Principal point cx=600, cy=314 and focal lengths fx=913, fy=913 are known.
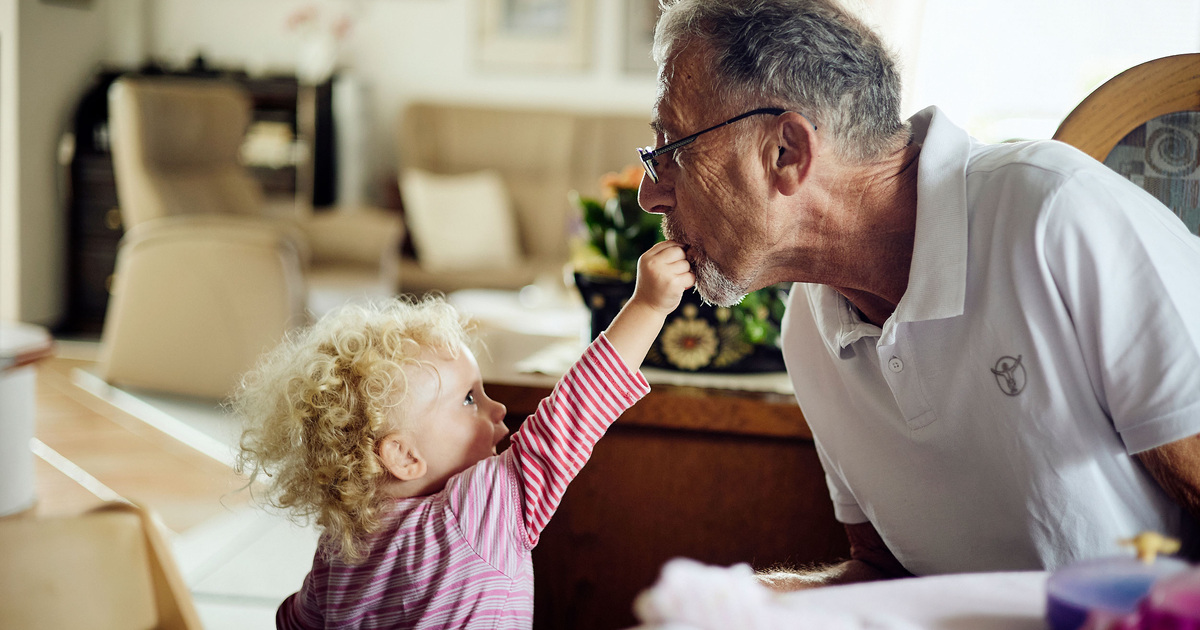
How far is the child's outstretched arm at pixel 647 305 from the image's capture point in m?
1.06

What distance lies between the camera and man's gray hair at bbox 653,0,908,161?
3.32ft

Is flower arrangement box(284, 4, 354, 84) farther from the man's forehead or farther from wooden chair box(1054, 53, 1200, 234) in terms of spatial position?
wooden chair box(1054, 53, 1200, 234)

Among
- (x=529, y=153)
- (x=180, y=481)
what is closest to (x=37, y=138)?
(x=529, y=153)

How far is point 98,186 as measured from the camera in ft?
16.9

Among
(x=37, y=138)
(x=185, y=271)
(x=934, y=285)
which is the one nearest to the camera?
(x=934, y=285)

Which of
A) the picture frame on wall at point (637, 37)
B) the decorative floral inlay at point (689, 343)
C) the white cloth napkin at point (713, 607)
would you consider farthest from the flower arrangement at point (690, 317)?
the picture frame on wall at point (637, 37)

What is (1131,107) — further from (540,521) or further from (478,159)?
(478,159)

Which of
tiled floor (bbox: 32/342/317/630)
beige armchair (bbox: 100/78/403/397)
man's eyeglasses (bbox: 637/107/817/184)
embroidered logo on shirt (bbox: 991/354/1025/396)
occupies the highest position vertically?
man's eyeglasses (bbox: 637/107/817/184)

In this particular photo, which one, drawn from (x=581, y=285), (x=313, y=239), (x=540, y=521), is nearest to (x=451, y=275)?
(x=313, y=239)

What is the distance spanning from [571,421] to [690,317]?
473 millimetres

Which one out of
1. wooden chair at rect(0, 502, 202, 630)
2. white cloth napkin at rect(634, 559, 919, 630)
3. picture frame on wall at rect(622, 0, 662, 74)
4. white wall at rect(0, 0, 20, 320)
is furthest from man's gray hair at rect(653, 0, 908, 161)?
white wall at rect(0, 0, 20, 320)

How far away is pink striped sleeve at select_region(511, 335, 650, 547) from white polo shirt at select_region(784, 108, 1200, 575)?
302 millimetres

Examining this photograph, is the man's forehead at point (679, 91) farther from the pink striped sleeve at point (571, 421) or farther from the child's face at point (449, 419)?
the child's face at point (449, 419)

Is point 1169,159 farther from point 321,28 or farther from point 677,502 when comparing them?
point 321,28
